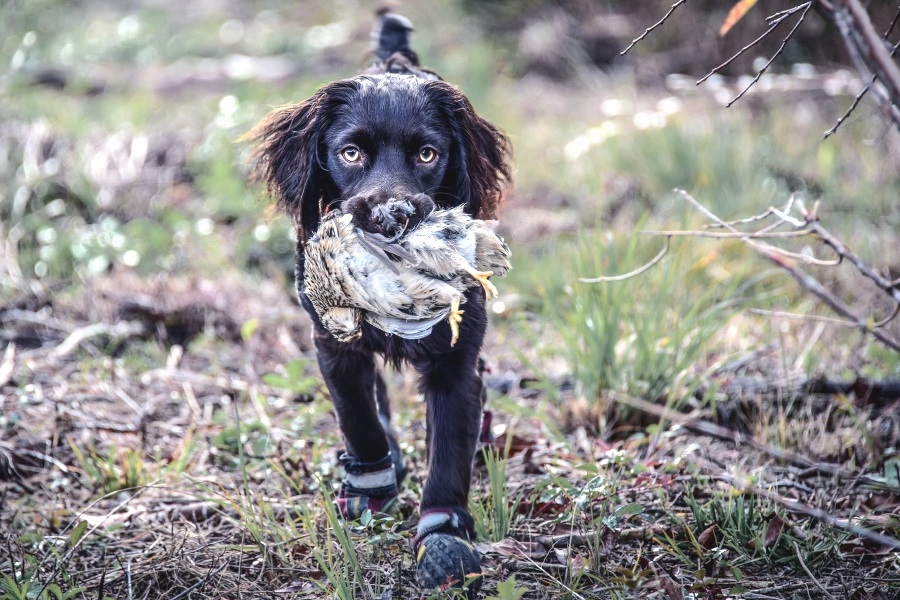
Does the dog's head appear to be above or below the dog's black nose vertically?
above

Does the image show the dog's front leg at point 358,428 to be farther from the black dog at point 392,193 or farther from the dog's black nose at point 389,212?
the dog's black nose at point 389,212

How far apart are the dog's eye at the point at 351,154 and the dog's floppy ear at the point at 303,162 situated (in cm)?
12

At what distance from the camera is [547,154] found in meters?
6.50

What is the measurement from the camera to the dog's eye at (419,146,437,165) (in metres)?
2.64

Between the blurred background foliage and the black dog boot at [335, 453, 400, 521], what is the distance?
0.85 metres

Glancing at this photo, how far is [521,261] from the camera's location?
4.55m

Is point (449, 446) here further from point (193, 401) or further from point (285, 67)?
point (285, 67)

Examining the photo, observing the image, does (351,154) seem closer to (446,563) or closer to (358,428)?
(358,428)

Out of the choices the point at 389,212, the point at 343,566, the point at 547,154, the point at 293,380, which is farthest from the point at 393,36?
the point at 547,154

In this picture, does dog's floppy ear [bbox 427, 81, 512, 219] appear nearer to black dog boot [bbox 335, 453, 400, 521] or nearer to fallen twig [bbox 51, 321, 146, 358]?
black dog boot [bbox 335, 453, 400, 521]

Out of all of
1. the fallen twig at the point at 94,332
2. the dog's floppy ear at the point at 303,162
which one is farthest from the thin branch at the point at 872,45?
the fallen twig at the point at 94,332

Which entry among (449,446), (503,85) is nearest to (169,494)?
(449,446)

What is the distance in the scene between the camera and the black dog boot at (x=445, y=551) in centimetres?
225

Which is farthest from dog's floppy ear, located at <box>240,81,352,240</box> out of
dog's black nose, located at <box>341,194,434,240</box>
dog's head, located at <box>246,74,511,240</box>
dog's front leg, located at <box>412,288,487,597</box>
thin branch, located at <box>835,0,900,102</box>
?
thin branch, located at <box>835,0,900,102</box>
